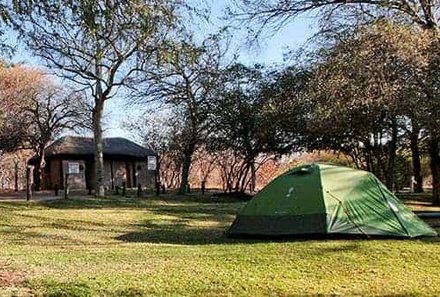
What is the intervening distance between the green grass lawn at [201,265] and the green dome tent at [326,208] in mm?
341

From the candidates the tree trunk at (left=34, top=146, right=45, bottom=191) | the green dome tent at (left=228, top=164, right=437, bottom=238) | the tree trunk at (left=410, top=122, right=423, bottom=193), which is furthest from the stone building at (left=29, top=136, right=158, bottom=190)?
the green dome tent at (left=228, top=164, right=437, bottom=238)

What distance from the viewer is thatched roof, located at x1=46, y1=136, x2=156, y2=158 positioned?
3153 cm

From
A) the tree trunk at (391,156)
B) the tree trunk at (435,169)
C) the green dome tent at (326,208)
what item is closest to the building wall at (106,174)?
the tree trunk at (391,156)

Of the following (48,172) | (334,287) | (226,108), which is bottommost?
(334,287)

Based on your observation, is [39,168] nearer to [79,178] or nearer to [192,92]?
[79,178]

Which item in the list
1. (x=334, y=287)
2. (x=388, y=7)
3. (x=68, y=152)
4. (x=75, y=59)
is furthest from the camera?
(x=68, y=152)

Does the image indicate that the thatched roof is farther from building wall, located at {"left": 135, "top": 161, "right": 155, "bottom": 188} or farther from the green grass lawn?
the green grass lawn

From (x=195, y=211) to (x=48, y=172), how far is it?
1802 cm

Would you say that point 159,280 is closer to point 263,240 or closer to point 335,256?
point 335,256

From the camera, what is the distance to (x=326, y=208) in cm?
946

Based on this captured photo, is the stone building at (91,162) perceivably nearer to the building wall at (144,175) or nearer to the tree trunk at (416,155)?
the building wall at (144,175)

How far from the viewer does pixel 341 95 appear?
15.7 metres

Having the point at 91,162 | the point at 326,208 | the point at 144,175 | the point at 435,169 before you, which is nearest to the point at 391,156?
the point at 435,169

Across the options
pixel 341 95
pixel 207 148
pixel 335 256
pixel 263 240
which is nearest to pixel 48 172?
pixel 207 148
